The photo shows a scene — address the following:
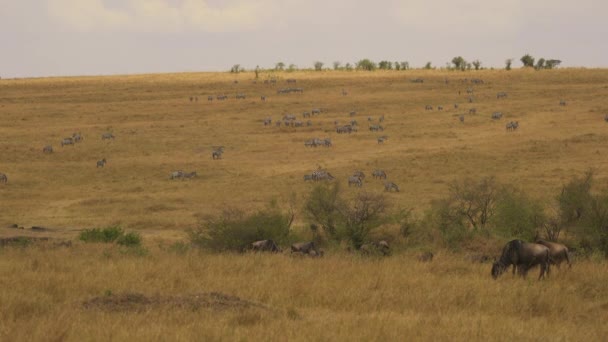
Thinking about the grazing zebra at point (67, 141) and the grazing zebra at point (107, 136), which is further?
the grazing zebra at point (107, 136)

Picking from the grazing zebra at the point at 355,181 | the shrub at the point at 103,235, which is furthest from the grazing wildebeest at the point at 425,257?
the grazing zebra at the point at 355,181

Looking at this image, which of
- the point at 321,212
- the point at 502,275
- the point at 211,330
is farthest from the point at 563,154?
the point at 211,330

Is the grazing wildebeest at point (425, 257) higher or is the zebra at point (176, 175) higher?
the grazing wildebeest at point (425, 257)

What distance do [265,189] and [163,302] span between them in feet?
85.7

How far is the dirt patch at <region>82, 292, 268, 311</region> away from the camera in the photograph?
29.9 ft

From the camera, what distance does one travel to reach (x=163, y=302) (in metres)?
9.41

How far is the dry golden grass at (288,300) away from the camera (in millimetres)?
7766

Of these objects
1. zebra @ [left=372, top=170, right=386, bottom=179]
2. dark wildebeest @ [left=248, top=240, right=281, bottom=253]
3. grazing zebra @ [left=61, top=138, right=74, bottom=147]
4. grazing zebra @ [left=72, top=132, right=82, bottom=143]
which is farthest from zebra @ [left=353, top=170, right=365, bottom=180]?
grazing zebra @ [left=72, top=132, right=82, bottom=143]

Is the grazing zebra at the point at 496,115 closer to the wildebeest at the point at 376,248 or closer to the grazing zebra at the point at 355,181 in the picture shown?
the grazing zebra at the point at 355,181

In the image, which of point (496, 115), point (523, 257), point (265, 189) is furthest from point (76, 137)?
point (523, 257)

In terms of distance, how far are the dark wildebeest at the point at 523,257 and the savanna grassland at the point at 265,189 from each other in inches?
8.6

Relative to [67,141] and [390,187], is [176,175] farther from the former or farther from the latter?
[67,141]

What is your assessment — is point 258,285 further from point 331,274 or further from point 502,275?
point 502,275

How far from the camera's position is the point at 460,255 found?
17109mm
